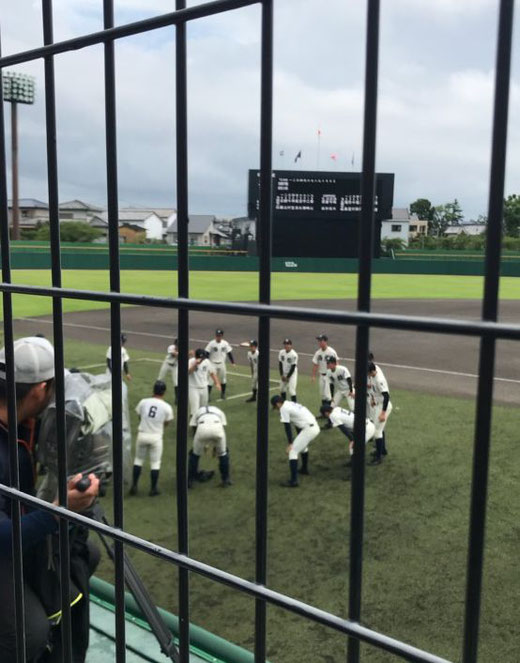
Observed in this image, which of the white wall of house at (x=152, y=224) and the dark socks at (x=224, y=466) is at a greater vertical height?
the white wall of house at (x=152, y=224)

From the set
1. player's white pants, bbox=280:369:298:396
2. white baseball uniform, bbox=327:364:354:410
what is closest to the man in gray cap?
white baseball uniform, bbox=327:364:354:410

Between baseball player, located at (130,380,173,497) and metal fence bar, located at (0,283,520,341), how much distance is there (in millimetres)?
6462

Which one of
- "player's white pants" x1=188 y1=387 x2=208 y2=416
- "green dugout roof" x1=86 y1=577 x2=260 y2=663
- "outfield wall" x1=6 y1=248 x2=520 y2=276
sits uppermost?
"outfield wall" x1=6 y1=248 x2=520 y2=276

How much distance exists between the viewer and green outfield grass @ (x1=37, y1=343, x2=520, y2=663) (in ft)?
16.5

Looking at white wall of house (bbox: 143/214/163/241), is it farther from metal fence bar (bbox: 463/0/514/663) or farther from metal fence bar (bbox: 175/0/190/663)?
metal fence bar (bbox: 463/0/514/663)

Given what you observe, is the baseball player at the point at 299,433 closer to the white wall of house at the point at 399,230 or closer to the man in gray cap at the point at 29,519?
the man in gray cap at the point at 29,519

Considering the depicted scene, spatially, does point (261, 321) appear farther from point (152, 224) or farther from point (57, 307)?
point (152, 224)

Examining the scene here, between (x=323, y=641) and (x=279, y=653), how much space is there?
403 mm

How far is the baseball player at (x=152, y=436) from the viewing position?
310 inches

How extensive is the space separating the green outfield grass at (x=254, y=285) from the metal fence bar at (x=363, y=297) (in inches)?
1130

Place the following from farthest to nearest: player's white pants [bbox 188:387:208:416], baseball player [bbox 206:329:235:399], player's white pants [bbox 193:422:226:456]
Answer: baseball player [bbox 206:329:235:399], player's white pants [bbox 188:387:208:416], player's white pants [bbox 193:422:226:456]

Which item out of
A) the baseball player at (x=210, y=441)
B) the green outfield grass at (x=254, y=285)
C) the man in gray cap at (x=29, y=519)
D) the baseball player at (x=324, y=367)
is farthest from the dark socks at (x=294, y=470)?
the green outfield grass at (x=254, y=285)

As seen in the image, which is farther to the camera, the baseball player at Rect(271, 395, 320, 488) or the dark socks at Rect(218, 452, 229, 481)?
the baseball player at Rect(271, 395, 320, 488)

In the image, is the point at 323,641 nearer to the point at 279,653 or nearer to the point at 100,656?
the point at 279,653
